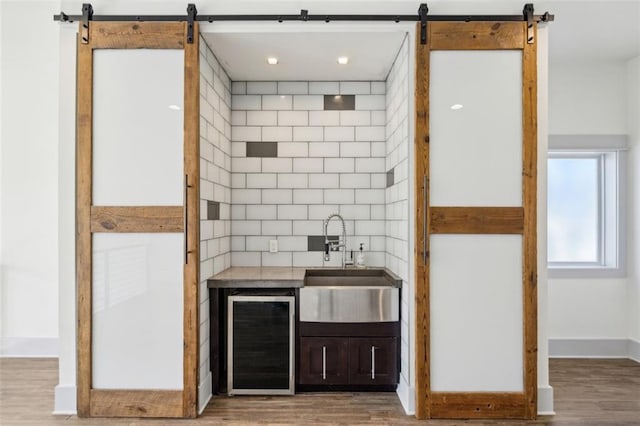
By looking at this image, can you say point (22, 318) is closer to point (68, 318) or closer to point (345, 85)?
point (68, 318)

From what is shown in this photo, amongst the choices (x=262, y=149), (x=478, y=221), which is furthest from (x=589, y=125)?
(x=262, y=149)

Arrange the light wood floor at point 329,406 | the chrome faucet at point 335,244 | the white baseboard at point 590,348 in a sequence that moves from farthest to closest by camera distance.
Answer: the white baseboard at point 590,348
the chrome faucet at point 335,244
the light wood floor at point 329,406

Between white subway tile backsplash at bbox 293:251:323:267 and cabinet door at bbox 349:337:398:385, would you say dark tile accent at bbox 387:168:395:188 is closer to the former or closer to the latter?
white subway tile backsplash at bbox 293:251:323:267

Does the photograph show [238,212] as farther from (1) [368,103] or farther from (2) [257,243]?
(1) [368,103]

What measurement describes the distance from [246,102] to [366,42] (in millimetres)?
1293

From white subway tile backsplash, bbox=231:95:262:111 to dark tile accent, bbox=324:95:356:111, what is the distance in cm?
59

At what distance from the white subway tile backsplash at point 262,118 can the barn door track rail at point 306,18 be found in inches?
43.8

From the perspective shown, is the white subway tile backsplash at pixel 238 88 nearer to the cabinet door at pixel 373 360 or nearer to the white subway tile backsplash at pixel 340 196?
the white subway tile backsplash at pixel 340 196

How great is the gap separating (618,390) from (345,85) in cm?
316

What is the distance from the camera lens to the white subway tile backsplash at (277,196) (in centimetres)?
387

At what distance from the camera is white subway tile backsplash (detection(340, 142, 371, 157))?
3852mm

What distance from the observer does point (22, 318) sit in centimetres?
400

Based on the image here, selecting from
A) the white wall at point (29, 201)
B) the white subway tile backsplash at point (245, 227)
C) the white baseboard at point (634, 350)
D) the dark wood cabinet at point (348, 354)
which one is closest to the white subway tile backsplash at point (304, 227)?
the white subway tile backsplash at point (245, 227)

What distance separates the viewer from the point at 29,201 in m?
4.03
